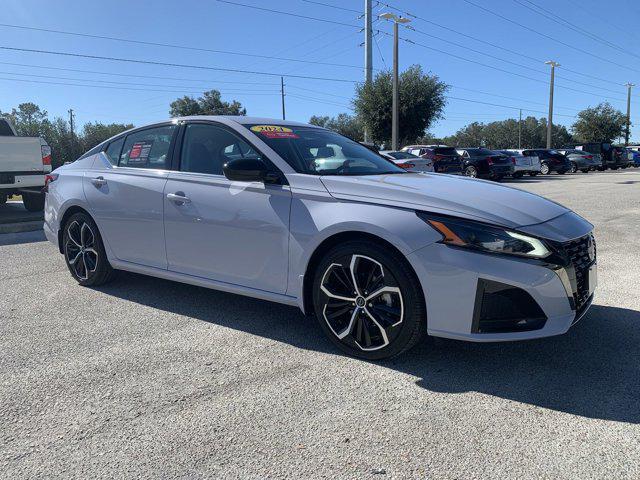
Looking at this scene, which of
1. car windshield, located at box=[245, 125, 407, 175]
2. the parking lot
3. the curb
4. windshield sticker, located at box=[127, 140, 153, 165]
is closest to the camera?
the parking lot

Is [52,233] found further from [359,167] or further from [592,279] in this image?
[592,279]

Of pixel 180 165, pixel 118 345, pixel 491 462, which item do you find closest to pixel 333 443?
pixel 491 462

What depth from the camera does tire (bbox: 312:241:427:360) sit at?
3.16 metres

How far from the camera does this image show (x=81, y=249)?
5176 mm

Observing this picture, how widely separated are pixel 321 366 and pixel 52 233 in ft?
11.9

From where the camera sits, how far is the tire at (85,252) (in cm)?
500

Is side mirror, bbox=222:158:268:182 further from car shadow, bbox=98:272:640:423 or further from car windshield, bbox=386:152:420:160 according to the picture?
car windshield, bbox=386:152:420:160

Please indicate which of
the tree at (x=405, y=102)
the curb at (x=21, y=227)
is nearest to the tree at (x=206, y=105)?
the tree at (x=405, y=102)

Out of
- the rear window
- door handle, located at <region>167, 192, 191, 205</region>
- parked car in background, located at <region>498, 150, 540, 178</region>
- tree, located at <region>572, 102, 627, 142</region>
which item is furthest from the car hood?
tree, located at <region>572, 102, 627, 142</region>

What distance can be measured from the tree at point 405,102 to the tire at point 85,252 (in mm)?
29537

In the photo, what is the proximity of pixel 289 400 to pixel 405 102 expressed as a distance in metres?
32.0

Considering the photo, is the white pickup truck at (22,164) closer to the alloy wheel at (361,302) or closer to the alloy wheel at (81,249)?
the alloy wheel at (81,249)

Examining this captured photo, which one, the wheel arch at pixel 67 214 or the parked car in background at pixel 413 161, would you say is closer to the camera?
the wheel arch at pixel 67 214

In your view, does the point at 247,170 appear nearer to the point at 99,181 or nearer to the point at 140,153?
the point at 140,153
